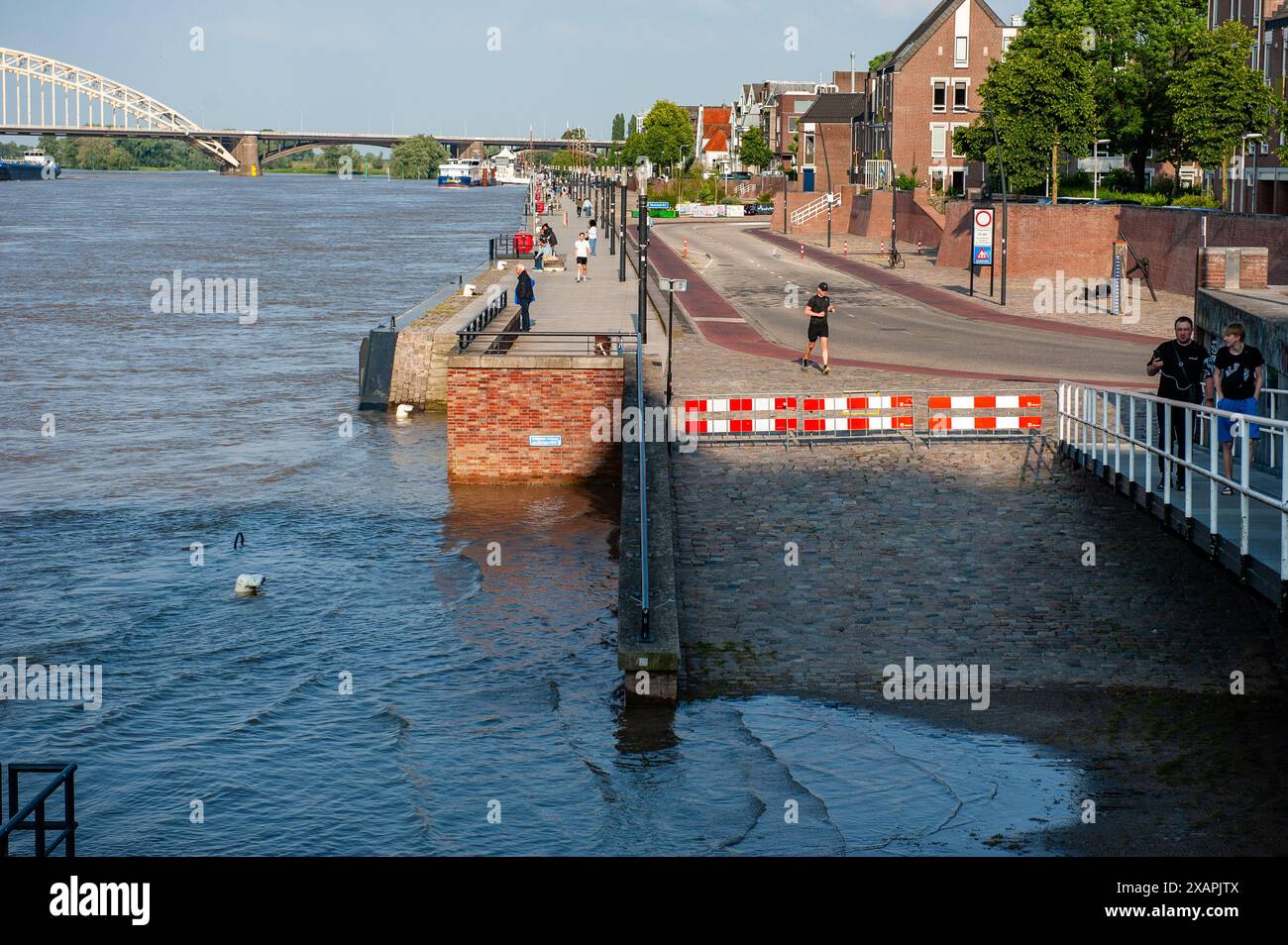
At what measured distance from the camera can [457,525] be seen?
76.0 feet

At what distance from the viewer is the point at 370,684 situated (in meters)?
15.5

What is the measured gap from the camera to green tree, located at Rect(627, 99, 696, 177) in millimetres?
152000

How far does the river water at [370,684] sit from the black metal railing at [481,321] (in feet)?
7.80

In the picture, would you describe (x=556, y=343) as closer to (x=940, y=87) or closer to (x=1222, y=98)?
(x=1222, y=98)

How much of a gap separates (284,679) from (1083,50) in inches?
1881

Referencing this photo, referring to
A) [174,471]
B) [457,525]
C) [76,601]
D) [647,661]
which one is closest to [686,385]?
[457,525]

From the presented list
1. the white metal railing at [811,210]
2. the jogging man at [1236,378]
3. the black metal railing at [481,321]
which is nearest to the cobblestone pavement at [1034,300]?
the black metal railing at [481,321]

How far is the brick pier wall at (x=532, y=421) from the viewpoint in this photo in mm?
25703

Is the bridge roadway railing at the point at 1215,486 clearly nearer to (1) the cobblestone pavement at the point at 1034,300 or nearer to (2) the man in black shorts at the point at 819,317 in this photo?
(2) the man in black shorts at the point at 819,317

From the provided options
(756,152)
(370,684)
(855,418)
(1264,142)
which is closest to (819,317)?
(855,418)

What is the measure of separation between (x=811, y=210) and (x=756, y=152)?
184ft

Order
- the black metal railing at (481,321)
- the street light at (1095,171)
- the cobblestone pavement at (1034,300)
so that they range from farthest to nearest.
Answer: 1. the street light at (1095,171)
2. the cobblestone pavement at (1034,300)
3. the black metal railing at (481,321)

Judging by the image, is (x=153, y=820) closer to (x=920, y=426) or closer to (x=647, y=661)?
(x=647, y=661)
